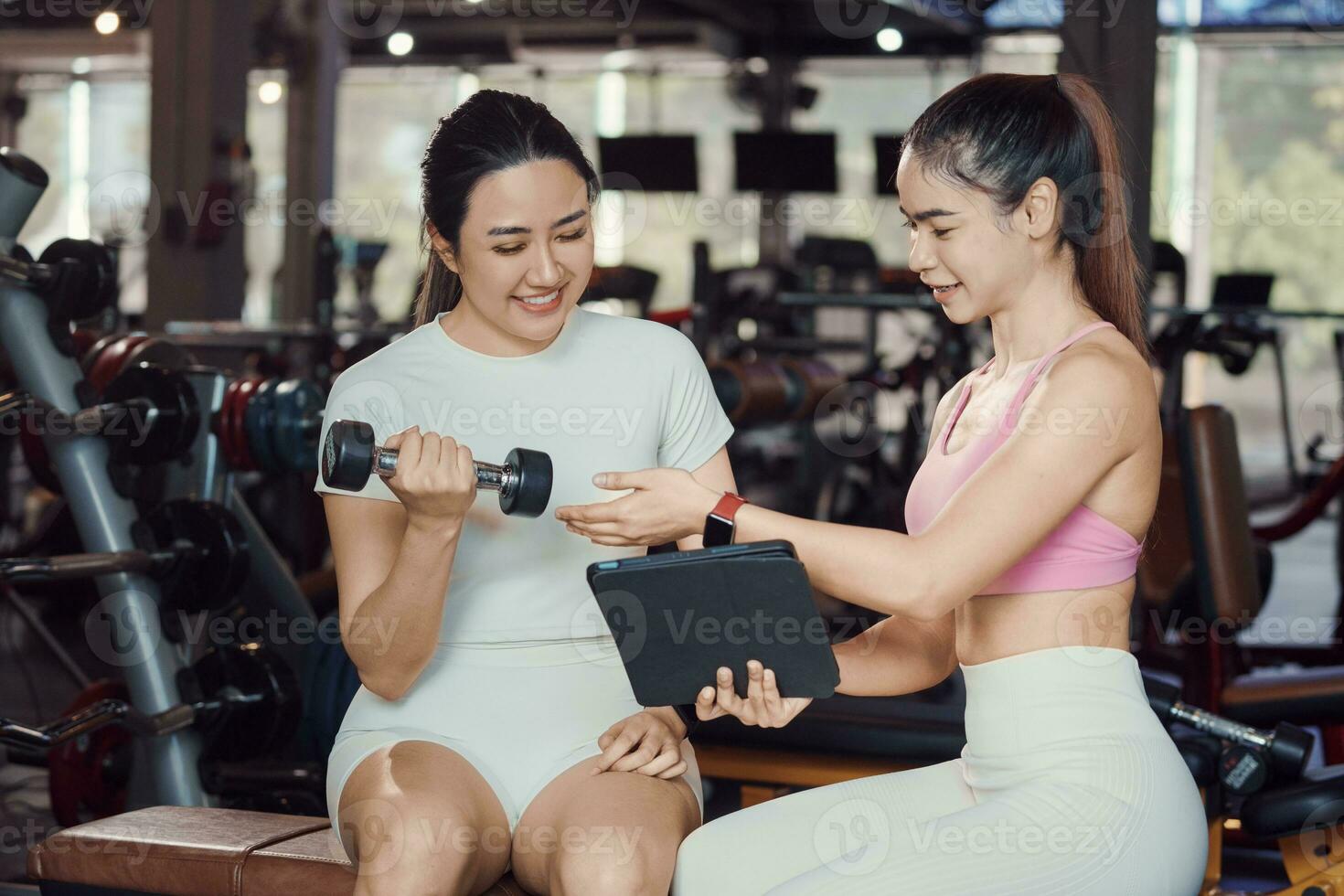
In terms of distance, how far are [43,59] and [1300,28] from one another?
1079 centimetres

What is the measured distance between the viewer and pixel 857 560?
1.29 meters

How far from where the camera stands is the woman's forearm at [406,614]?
147 cm

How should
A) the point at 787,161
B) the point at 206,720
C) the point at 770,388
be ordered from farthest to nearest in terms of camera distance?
the point at 787,161 < the point at 770,388 < the point at 206,720

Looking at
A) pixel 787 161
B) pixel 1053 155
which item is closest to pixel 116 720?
pixel 1053 155

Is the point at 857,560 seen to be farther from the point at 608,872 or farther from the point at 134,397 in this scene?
the point at 134,397

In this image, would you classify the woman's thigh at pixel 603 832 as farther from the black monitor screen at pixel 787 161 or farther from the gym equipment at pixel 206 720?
the black monitor screen at pixel 787 161

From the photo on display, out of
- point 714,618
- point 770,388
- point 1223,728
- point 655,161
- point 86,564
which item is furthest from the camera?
point 655,161

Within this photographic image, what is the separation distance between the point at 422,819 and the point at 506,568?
1.10 ft

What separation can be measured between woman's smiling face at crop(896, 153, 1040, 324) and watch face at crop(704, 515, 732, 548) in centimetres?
31

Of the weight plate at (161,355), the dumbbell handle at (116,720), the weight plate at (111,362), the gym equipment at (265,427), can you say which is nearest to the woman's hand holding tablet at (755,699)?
the dumbbell handle at (116,720)

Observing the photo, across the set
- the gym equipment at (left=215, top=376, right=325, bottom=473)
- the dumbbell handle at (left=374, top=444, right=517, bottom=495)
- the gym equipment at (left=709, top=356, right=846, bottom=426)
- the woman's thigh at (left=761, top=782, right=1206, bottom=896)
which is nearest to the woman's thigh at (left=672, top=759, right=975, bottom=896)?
the woman's thigh at (left=761, top=782, right=1206, bottom=896)

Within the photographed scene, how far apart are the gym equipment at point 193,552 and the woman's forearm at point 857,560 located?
1.52 m

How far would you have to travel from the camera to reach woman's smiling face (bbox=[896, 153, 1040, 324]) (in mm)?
1383

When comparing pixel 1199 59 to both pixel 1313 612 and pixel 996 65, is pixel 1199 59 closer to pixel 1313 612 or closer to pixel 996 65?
pixel 996 65
